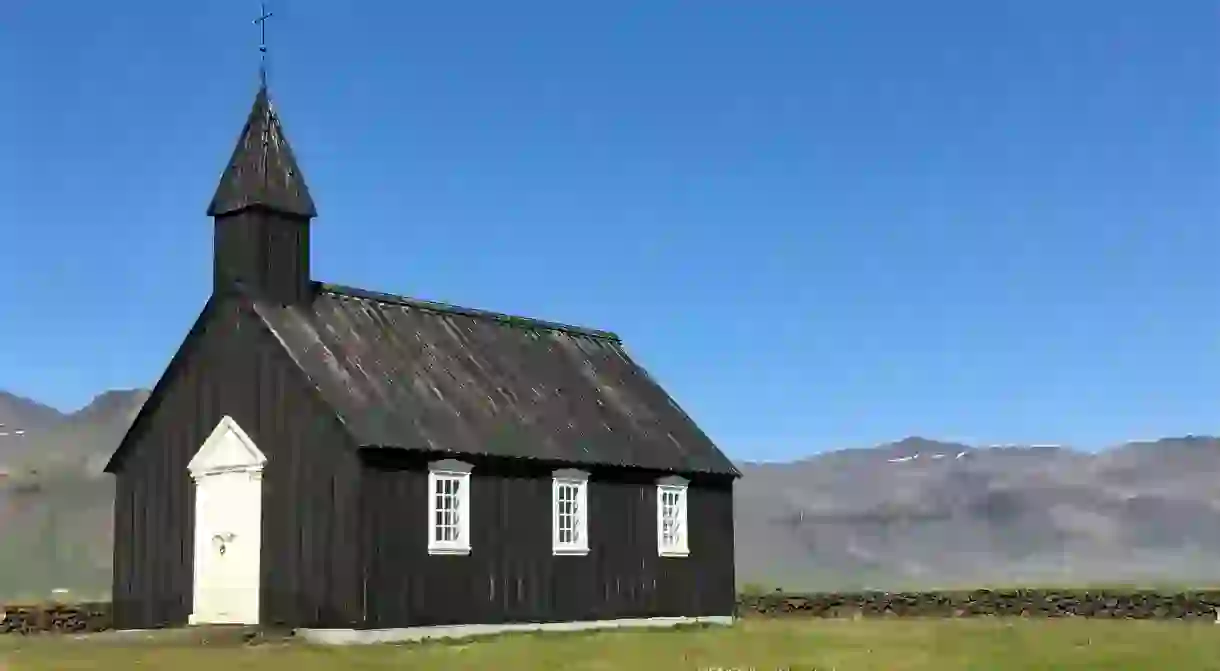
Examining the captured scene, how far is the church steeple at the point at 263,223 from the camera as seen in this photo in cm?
3569

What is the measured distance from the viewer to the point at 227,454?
3500 cm

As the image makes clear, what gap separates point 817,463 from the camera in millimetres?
148250

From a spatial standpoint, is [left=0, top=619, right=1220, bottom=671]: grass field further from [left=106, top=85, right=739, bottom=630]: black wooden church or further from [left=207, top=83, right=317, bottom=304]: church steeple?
[left=207, top=83, right=317, bottom=304]: church steeple

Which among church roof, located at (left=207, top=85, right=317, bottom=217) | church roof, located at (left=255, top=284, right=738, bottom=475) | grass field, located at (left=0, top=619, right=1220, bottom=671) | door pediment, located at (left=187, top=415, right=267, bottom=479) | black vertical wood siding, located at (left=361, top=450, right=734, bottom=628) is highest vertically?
church roof, located at (left=207, top=85, right=317, bottom=217)

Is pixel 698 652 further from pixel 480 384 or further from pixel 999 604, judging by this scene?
pixel 999 604

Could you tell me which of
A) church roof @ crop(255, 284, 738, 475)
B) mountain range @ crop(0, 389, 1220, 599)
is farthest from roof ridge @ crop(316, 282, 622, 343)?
mountain range @ crop(0, 389, 1220, 599)

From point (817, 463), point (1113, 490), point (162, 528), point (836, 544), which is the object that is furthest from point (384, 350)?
point (817, 463)

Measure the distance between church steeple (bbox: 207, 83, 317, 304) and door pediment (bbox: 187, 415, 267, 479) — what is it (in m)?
2.90

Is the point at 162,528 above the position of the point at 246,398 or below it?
below

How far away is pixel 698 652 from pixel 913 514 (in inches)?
3812

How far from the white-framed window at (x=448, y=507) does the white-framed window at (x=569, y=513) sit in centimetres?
277

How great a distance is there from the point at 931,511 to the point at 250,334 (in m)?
96.5

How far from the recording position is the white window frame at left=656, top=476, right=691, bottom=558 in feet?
132

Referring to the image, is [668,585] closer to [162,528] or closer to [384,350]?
[384,350]
